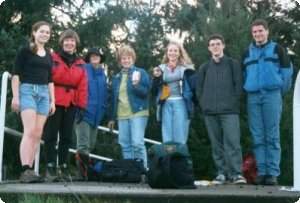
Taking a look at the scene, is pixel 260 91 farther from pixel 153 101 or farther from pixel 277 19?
pixel 277 19

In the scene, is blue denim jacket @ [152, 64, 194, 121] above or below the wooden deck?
above

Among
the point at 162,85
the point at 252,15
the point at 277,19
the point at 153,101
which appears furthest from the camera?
the point at 277,19

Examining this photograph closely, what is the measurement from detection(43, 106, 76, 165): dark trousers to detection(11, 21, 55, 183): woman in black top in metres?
0.26

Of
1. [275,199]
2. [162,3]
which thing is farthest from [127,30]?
[275,199]

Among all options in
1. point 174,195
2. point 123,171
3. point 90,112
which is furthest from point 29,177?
point 174,195

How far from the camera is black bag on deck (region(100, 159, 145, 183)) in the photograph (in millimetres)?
6125

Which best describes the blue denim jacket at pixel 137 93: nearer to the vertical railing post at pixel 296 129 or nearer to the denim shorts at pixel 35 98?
the denim shorts at pixel 35 98

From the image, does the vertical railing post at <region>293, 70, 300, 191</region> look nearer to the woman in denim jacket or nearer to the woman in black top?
the woman in denim jacket

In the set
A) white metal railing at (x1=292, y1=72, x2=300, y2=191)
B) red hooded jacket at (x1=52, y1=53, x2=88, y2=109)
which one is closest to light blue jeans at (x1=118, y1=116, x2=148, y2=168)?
red hooded jacket at (x1=52, y1=53, x2=88, y2=109)

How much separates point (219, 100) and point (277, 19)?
5.37 m

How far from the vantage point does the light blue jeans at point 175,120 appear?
6.31 metres

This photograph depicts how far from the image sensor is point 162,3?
11.2m

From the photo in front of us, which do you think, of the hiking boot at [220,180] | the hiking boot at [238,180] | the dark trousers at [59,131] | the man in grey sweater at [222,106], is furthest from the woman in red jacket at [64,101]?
the hiking boot at [238,180]

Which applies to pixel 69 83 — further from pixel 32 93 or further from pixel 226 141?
pixel 226 141
